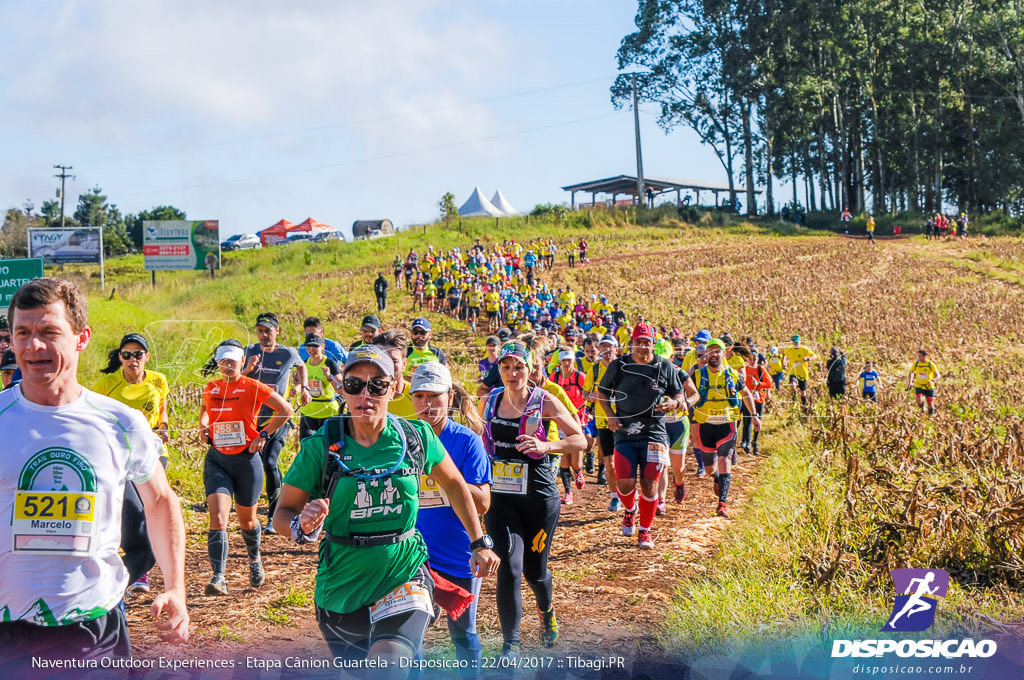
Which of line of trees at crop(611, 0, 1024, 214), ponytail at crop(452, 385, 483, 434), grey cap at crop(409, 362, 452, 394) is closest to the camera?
grey cap at crop(409, 362, 452, 394)

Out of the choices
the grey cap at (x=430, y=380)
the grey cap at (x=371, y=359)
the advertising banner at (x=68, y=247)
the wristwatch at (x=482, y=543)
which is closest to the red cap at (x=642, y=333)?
the grey cap at (x=430, y=380)

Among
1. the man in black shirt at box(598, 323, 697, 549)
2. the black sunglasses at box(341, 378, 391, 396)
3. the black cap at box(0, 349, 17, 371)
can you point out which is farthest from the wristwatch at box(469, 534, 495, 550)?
the black cap at box(0, 349, 17, 371)

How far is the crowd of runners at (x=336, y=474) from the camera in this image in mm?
3156

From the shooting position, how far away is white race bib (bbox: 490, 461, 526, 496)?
5.81 meters

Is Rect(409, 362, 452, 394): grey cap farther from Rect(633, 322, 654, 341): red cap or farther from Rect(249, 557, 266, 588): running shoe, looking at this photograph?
Rect(633, 322, 654, 341): red cap

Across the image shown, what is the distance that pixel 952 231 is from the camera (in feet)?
172

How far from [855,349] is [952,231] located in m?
30.2

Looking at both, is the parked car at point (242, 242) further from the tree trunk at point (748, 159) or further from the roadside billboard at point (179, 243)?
the tree trunk at point (748, 159)

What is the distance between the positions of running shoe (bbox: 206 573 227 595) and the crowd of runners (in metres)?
0.02

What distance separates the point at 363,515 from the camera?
3828mm

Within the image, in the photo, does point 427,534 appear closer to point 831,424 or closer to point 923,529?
point 923,529

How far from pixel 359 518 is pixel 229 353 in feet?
12.4

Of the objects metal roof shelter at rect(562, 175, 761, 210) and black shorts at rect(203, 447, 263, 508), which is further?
metal roof shelter at rect(562, 175, 761, 210)

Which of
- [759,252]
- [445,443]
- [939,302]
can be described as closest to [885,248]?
[759,252]
